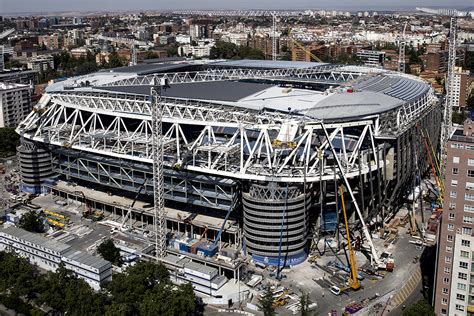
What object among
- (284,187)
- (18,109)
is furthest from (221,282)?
(18,109)

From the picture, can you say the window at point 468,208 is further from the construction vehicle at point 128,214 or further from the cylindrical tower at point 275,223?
the construction vehicle at point 128,214

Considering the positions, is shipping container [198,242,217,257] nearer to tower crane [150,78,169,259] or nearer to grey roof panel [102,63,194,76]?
tower crane [150,78,169,259]

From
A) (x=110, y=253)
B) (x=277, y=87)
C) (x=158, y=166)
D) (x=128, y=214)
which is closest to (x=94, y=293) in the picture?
(x=110, y=253)

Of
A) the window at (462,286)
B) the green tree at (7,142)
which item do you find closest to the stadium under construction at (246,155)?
the window at (462,286)

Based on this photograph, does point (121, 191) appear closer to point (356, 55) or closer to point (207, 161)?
point (207, 161)

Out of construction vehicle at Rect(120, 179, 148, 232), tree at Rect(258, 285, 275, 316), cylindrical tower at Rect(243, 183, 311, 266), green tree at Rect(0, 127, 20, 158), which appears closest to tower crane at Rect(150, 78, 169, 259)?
cylindrical tower at Rect(243, 183, 311, 266)

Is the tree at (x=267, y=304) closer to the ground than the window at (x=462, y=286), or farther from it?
closer to the ground

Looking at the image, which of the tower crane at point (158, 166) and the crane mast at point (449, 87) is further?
the crane mast at point (449, 87)
